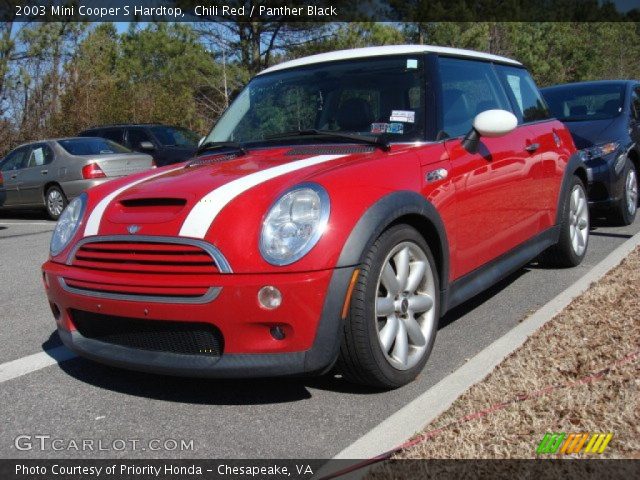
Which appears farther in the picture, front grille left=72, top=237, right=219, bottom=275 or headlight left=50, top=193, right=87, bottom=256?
headlight left=50, top=193, right=87, bottom=256

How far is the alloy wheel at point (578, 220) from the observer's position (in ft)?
18.5

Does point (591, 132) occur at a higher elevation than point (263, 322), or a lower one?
higher

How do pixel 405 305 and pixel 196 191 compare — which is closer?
pixel 196 191

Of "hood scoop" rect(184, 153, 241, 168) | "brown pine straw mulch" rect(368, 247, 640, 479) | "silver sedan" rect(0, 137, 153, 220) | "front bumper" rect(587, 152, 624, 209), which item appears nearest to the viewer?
"brown pine straw mulch" rect(368, 247, 640, 479)

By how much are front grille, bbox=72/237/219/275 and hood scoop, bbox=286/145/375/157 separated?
99cm

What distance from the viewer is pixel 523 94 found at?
5.28 m

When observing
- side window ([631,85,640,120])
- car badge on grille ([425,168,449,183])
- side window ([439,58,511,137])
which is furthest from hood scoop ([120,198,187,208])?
side window ([631,85,640,120])

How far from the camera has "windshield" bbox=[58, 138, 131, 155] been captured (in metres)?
12.4

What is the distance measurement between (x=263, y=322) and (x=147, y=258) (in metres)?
0.58

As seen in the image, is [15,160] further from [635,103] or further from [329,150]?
[329,150]

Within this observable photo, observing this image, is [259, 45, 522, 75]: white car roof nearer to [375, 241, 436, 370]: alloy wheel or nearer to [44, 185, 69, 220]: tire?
[375, 241, 436, 370]: alloy wheel

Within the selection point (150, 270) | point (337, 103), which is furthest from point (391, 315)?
point (337, 103)

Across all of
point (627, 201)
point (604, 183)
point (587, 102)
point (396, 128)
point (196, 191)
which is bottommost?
point (627, 201)

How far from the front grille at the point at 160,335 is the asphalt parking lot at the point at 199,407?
1.02ft
